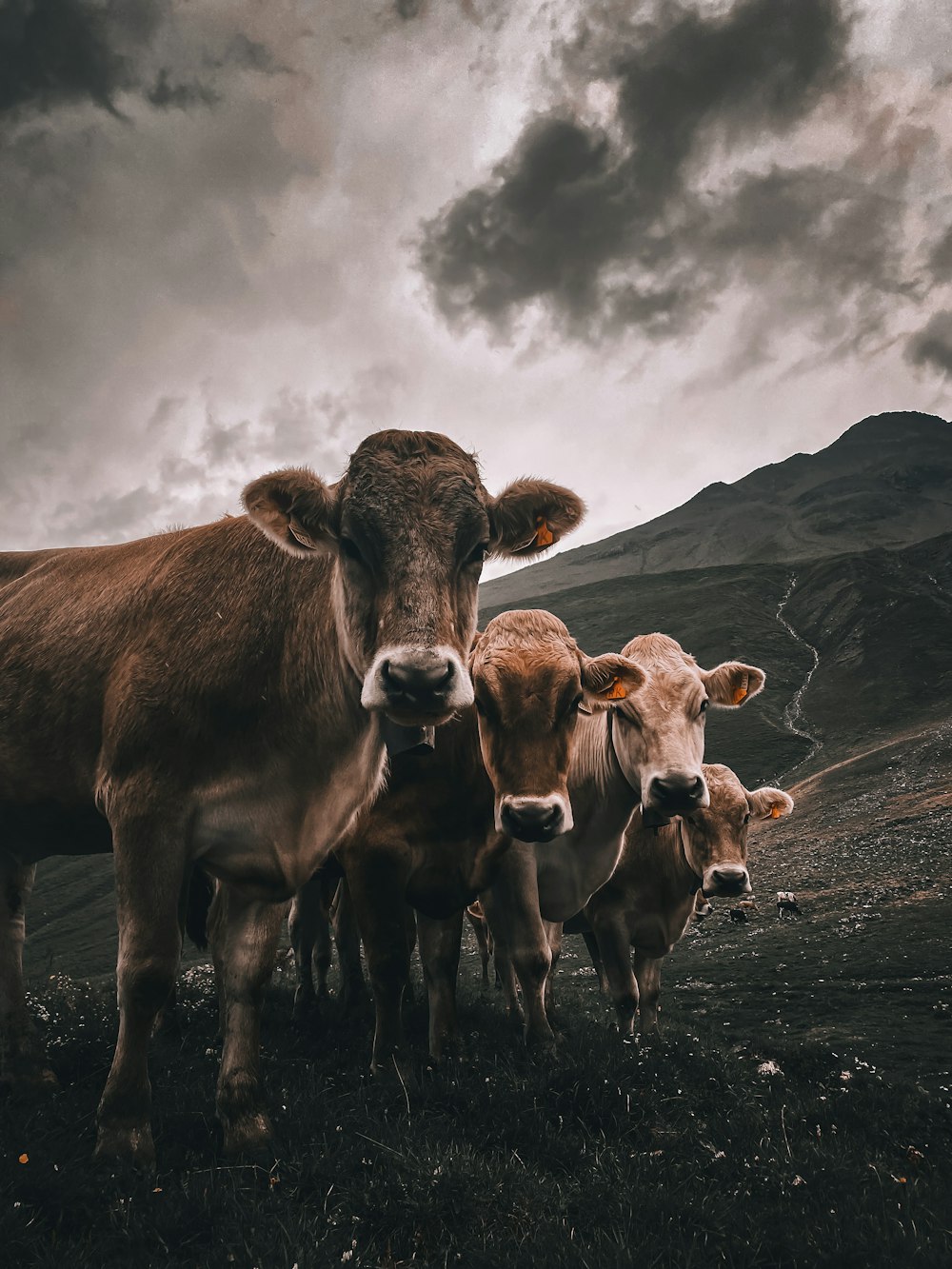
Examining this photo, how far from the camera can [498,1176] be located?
14.6 feet

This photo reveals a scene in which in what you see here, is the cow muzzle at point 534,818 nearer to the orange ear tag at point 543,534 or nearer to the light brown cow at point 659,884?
the orange ear tag at point 543,534

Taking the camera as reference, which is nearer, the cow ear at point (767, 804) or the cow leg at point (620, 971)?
the cow leg at point (620, 971)

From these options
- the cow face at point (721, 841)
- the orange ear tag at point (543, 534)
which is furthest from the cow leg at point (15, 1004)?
the cow face at point (721, 841)

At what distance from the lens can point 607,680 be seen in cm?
785

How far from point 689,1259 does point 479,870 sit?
3.67 metres

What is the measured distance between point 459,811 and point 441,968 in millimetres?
1468

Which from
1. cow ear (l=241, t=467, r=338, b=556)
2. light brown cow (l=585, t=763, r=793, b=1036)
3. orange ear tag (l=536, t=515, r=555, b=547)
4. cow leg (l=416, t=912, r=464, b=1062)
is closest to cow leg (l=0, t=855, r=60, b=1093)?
cow leg (l=416, t=912, r=464, b=1062)

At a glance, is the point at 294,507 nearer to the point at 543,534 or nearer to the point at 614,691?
the point at 543,534

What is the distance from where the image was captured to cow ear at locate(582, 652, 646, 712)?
778 centimetres

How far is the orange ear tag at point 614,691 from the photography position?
787 centimetres

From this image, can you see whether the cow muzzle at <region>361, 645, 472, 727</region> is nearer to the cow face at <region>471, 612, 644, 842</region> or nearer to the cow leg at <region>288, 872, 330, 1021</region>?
the cow face at <region>471, 612, 644, 842</region>

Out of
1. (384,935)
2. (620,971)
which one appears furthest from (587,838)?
(384,935)

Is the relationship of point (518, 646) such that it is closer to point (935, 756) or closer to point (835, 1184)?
point (835, 1184)

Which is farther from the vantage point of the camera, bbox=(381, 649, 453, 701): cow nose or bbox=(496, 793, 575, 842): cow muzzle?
bbox=(496, 793, 575, 842): cow muzzle
